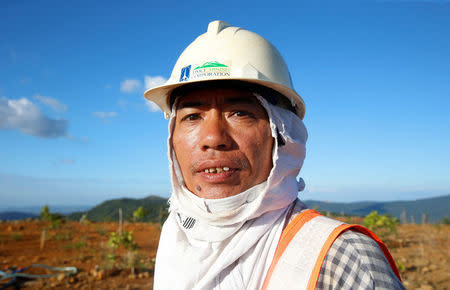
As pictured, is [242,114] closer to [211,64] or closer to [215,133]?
[215,133]

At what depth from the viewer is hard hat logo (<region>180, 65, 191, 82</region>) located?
193cm

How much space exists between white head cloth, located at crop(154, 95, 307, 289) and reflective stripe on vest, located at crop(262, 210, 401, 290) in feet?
0.27

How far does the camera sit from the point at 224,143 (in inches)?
68.8

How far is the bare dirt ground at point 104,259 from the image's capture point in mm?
7426

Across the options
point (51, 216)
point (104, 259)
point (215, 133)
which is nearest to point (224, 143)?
point (215, 133)

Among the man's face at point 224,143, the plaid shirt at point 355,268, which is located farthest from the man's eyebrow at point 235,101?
the plaid shirt at point 355,268

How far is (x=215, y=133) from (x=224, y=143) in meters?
0.08

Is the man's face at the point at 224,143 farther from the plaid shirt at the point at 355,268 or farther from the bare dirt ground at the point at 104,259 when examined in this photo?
the bare dirt ground at the point at 104,259

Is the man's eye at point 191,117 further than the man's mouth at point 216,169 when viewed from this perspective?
Yes

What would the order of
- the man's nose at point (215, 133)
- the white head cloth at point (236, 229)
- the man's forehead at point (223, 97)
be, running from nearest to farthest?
the white head cloth at point (236, 229), the man's nose at point (215, 133), the man's forehead at point (223, 97)

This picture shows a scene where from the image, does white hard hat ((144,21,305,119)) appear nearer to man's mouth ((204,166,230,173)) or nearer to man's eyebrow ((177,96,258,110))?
man's eyebrow ((177,96,258,110))

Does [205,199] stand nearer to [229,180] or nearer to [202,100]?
[229,180]

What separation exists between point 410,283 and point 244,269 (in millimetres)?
7253

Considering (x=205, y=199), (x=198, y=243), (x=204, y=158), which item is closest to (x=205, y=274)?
(x=198, y=243)
